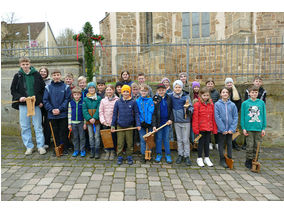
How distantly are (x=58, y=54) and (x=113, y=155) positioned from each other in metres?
3.72

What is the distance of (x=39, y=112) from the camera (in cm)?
490

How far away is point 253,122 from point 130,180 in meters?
2.76

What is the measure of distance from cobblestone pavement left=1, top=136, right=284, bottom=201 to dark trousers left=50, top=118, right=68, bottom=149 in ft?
1.34

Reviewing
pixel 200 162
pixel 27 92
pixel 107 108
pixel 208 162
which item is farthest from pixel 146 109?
pixel 27 92

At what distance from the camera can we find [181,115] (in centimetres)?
438

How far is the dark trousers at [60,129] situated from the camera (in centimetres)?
482

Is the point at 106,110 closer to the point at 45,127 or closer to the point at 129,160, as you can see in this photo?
the point at 129,160

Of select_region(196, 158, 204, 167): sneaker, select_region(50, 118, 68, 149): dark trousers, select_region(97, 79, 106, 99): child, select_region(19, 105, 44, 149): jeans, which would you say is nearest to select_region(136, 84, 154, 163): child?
select_region(97, 79, 106, 99): child

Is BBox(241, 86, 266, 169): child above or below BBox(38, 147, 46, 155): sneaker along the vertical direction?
above

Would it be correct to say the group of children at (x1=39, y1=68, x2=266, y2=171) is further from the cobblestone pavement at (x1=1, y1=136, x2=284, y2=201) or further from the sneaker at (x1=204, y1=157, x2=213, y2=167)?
the cobblestone pavement at (x1=1, y1=136, x2=284, y2=201)

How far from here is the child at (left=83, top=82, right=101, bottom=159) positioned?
181 inches

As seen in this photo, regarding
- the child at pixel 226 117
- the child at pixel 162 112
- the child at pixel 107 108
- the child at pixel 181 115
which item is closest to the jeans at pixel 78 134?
the child at pixel 107 108

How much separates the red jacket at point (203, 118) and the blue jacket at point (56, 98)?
2893 millimetres

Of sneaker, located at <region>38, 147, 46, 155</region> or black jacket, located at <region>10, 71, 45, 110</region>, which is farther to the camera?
sneaker, located at <region>38, 147, 46, 155</region>
